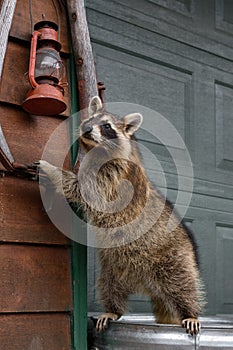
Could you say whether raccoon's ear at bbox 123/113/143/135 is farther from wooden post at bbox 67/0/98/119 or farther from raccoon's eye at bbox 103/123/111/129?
wooden post at bbox 67/0/98/119

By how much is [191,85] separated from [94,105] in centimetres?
124

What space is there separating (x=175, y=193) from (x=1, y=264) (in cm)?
142

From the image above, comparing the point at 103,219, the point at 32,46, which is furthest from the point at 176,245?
the point at 32,46

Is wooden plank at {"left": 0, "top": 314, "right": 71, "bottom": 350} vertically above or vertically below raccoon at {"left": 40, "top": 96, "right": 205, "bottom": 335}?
below

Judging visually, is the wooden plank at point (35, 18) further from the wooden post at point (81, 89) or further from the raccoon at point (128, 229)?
the raccoon at point (128, 229)

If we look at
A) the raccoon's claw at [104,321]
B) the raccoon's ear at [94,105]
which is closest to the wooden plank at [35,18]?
the raccoon's ear at [94,105]

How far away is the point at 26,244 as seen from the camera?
6.12 ft

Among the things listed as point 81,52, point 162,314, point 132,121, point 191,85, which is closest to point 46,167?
point 81,52

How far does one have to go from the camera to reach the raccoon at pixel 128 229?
215 centimetres

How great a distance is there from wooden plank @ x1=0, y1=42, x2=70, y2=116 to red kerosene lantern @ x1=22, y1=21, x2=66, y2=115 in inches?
1.9

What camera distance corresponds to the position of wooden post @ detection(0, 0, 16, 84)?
1.83 metres

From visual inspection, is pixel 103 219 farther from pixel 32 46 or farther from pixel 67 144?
pixel 32 46

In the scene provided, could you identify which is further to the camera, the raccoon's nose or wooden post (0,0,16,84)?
the raccoon's nose

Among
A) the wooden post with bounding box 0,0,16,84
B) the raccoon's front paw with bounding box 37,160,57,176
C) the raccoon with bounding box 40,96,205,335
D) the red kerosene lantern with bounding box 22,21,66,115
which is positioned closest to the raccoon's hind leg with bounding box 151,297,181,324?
the raccoon with bounding box 40,96,205,335
